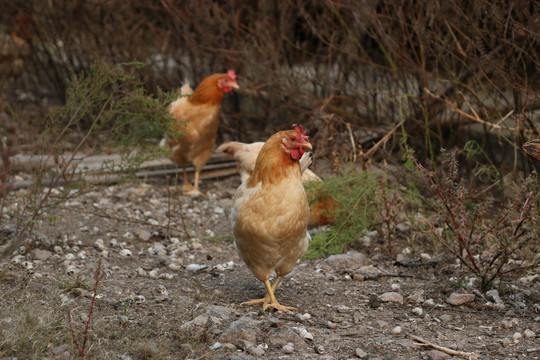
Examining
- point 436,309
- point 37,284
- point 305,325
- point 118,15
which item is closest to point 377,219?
point 436,309

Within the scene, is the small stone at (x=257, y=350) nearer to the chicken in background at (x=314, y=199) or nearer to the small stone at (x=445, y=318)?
the small stone at (x=445, y=318)

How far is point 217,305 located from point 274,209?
0.68 meters

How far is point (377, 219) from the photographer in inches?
208

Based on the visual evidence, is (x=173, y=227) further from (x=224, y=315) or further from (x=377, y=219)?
(x=224, y=315)

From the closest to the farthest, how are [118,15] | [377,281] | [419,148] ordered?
[377,281], [419,148], [118,15]

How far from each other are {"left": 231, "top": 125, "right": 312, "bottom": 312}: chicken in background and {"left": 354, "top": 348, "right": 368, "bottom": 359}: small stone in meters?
0.68

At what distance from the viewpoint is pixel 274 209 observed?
3.71 m

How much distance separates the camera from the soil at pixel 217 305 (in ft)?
10.8

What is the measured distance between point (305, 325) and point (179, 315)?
0.69 metres

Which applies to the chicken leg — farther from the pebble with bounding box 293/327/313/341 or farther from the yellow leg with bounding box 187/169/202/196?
the yellow leg with bounding box 187/169/202/196

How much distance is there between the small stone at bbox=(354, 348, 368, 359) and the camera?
10.7 feet

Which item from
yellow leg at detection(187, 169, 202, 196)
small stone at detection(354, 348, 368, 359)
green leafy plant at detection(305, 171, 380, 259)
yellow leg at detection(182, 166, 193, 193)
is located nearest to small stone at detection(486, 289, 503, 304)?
small stone at detection(354, 348, 368, 359)

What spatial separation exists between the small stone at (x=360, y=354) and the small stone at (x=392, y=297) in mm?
822

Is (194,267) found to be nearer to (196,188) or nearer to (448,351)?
(448,351)
